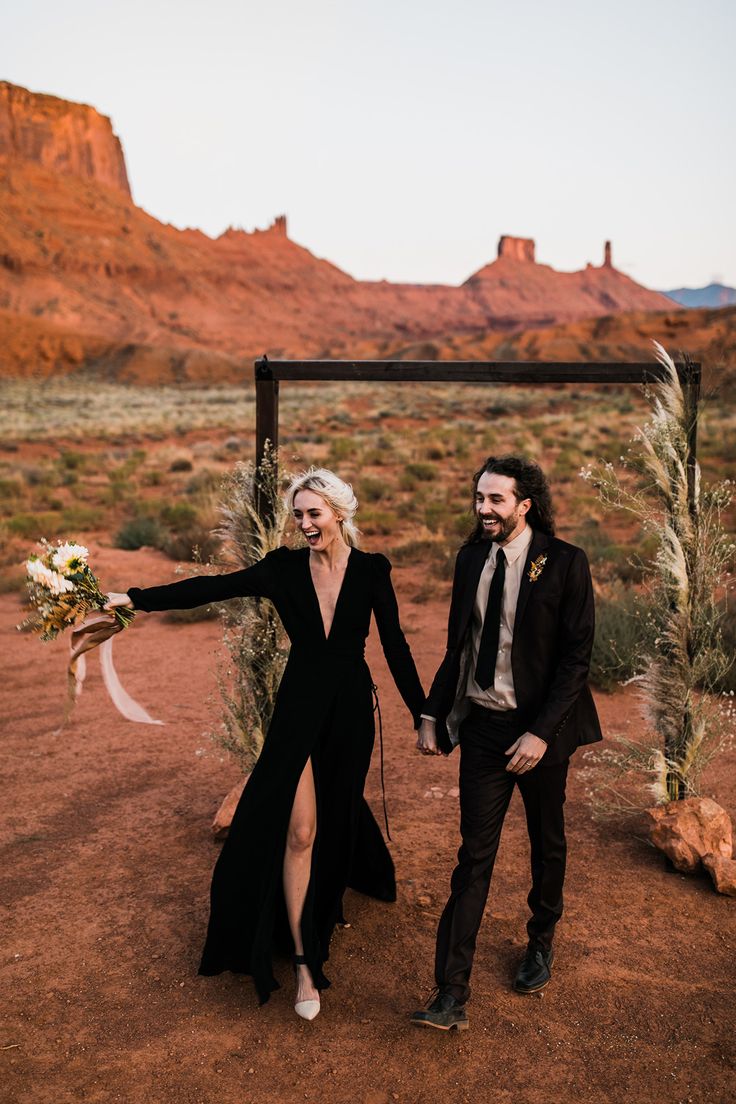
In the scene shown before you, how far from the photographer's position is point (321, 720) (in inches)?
143

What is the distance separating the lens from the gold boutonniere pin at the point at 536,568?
11.0 feet

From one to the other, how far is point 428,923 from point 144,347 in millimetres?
69364

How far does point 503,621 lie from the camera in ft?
11.1

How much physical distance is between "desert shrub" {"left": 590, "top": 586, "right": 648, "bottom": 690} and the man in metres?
4.47

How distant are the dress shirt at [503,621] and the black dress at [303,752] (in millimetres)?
294

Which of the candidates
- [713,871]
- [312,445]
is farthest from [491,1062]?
[312,445]

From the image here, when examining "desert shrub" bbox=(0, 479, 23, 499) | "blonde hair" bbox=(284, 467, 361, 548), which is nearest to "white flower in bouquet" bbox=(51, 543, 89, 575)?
"blonde hair" bbox=(284, 467, 361, 548)

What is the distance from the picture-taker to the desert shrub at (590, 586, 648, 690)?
26.8 feet

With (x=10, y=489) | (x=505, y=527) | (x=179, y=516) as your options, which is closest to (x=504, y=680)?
(x=505, y=527)

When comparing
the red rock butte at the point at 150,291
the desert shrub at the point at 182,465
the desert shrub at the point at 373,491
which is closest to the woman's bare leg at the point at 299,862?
the desert shrub at the point at 373,491

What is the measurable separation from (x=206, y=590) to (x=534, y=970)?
2.00 metres

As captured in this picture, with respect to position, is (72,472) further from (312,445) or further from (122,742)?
(122,742)

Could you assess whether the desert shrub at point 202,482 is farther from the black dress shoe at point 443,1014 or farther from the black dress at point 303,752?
the black dress shoe at point 443,1014

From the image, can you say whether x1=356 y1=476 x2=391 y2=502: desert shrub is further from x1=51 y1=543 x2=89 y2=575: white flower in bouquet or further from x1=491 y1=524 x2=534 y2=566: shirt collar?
x1=491 y1=524 x2=534 y2=566: shirt collar
